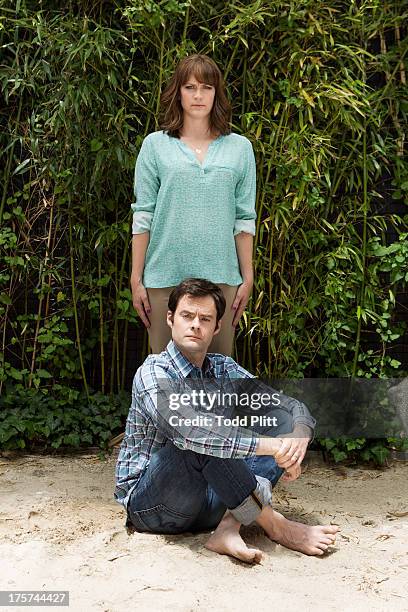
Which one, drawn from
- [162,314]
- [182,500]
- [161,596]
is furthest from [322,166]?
[161,596]

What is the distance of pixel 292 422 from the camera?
8.09 ft

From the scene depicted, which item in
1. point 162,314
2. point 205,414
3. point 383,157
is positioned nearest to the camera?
point 205,414

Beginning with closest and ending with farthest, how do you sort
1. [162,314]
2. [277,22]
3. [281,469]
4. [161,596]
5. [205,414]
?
[161,596]
[205,414]
[281,469]
[162,314]
[277,22]

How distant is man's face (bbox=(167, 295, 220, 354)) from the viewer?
241cm

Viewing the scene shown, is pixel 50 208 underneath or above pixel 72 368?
above

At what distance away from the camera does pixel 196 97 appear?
2643 millimetres

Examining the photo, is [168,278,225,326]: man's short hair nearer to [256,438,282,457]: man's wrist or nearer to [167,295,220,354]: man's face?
[167,295,220,354]: man's face

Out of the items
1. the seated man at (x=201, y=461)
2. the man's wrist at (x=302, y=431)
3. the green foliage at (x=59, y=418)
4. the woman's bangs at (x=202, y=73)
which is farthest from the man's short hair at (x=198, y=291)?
the green foliage at (x=59, y=418)

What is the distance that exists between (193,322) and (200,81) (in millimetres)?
770

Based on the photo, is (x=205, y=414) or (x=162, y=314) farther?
(x=162, y=314)

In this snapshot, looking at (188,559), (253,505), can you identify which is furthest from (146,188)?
(188,559)

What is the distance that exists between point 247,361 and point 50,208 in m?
1.05

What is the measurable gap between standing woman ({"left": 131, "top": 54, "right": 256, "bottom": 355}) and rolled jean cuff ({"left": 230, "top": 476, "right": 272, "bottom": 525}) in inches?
20.8

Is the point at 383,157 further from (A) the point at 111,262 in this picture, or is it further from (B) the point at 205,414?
(B) the point at 205,414
